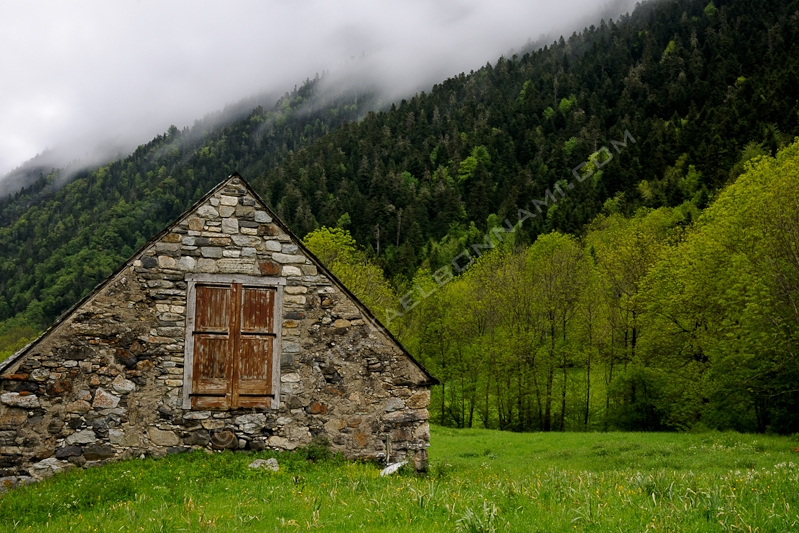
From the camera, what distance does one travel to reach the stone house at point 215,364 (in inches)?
386

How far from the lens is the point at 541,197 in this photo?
3369 inches

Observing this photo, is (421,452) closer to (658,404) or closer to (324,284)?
(324,284)

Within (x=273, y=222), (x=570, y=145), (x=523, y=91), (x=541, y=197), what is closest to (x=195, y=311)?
(x=273, y=222)

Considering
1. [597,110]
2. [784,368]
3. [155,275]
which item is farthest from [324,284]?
[597,110]

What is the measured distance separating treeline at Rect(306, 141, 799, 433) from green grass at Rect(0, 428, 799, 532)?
16764 millimetres

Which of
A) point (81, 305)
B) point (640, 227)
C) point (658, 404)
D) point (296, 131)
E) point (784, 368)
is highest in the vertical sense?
point (296, 131)

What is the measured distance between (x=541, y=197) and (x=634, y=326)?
2176 inches

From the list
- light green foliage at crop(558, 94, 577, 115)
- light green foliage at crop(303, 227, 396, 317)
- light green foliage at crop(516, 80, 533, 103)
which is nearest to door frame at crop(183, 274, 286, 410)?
light green foliage at crop(303, 227, 396, 317)

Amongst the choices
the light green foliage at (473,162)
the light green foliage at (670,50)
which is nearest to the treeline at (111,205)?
the light green foliage at (473,162)

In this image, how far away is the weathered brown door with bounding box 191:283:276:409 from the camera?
1043cm

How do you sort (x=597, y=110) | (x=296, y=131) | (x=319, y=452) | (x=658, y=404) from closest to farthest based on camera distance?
1. (x=319, y=452)
2. (x=658, y=404)
3. (x=597, y=110)
4. (x=296, y=131)

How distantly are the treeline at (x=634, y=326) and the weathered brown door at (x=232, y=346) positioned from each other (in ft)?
60.3

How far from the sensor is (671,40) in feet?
391

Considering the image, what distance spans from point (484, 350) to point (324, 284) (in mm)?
25244
